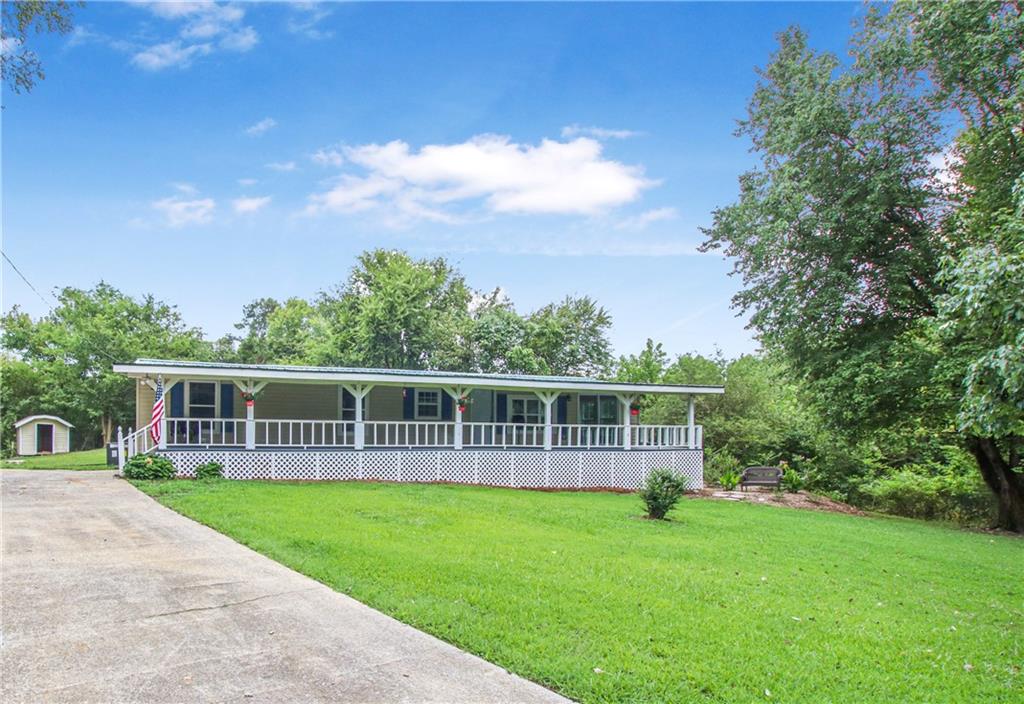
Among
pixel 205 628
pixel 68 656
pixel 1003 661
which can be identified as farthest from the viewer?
→ pixel 1003 661

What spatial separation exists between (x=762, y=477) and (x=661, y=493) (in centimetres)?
944

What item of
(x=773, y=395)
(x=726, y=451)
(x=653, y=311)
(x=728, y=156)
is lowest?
(x=726, y=451)

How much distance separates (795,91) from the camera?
16.4 m

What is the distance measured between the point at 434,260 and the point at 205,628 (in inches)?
1320

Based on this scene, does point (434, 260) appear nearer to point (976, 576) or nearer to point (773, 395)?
point (773, 395)

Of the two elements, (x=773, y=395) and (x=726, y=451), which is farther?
(x=773, y=395)

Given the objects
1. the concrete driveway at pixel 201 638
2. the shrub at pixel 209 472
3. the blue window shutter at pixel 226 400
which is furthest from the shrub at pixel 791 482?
the concrete driveway at pixel 201 638

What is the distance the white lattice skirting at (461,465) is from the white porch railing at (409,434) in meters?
0.30

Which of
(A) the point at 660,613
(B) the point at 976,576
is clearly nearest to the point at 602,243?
(B) the point at 976,576

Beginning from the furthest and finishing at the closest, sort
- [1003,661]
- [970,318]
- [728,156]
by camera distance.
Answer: [728,156] → [970,318] → [1003,661]

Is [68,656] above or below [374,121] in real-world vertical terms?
below

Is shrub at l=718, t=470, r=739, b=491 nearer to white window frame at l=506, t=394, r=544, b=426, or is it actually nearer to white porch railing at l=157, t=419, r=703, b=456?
white porch railing at l=157, t=419, r=703, b=456

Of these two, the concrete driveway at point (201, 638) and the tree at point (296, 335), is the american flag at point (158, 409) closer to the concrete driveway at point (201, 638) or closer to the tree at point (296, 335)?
the concrete driveway at point (201, 638)

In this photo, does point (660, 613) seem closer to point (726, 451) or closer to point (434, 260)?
point (726, 451)
